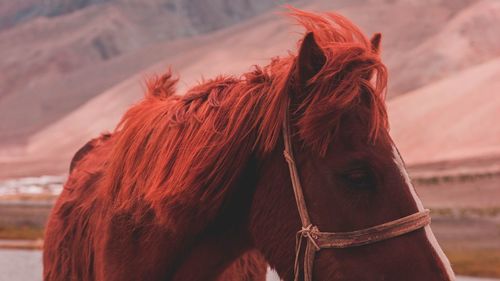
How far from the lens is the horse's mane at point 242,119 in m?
2.85

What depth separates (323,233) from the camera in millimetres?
2789

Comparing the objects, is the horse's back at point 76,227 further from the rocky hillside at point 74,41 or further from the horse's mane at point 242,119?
the rocky hillside at point 74,41

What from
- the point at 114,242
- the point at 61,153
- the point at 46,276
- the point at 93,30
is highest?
the point at 114,242

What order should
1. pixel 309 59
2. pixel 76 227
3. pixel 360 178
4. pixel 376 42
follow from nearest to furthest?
pixel 360 178 → pixel 309 59 → pixel 376 42 → pixel 76 227

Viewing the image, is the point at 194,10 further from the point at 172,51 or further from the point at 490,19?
the point at 490,19

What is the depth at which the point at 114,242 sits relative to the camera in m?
3.44

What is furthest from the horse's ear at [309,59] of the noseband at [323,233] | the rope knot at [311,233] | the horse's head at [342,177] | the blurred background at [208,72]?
the blurred background at [208,72]

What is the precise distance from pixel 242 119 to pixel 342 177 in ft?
1.45

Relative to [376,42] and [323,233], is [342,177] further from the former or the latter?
[376,42]

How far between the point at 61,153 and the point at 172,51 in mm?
19277

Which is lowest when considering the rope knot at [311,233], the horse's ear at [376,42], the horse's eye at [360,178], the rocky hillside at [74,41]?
the rocky hillside at [74,41]

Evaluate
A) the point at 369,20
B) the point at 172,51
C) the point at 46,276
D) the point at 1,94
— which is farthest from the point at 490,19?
the point at 46,276

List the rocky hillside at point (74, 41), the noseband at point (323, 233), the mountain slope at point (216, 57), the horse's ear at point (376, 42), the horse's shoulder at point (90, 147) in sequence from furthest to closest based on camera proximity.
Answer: the rocky hillside at point (74, 41)
the mountain slope at point (216, 57)
the horse's shoulder at point (90, 147)
the horse's ear at point (376, 42)
the noseband at point (323, 233)

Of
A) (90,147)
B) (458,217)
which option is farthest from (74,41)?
(90,147)
